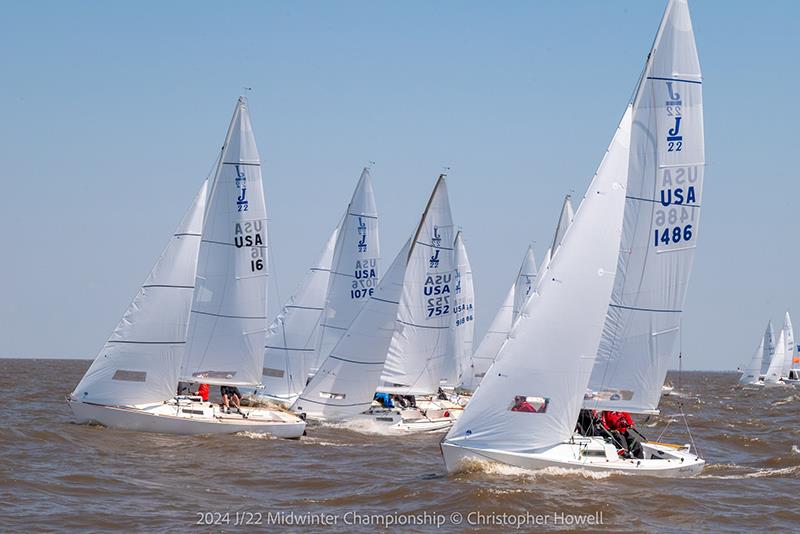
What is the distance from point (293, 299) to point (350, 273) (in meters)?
3.19

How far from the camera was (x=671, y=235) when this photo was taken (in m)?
20.6

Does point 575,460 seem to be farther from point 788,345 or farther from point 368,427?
point 788,345

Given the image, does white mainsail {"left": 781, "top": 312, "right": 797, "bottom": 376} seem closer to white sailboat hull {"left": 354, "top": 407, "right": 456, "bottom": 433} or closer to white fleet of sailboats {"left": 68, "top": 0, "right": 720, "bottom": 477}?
white fleet of sailboats {"left": 68, "top": 0, "right": 720, "bottom": 477}

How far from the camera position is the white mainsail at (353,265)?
1452 inches

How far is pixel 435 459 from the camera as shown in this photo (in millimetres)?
25438

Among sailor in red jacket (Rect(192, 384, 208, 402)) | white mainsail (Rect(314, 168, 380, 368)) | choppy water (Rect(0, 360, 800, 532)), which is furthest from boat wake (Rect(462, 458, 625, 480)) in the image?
white mainsail (Rect(314, 168, 380, 368))

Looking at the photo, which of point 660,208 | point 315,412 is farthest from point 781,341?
point 660,208

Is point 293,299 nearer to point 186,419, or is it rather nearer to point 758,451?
point 186,419

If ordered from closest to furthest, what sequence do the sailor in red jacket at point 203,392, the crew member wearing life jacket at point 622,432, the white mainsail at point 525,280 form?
the crew member wearing life jacket at point 622,432 → the sailor in red jacket at point 203,392 → the white mainsail at point 525,280

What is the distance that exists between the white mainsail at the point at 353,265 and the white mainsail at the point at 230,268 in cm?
804

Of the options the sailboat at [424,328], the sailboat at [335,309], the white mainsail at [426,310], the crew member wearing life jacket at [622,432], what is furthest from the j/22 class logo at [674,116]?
the sailboat at [335,309]

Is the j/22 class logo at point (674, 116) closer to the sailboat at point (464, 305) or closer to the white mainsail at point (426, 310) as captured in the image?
the white mainsail at point (426, 310)

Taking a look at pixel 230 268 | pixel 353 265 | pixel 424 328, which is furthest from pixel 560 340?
pixel 353 265

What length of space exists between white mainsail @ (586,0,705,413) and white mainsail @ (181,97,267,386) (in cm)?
1120
